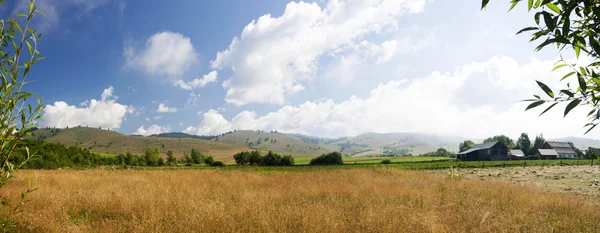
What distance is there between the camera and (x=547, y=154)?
326 feet

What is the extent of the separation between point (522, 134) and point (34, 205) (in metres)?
149

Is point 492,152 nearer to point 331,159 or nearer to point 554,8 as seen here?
point 331,159

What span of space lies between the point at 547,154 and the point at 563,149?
1220 cm

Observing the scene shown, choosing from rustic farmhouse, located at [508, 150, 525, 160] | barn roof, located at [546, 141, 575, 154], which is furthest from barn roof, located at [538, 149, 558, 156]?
rustic farmhouse, located at [508, 150, 525, 160]

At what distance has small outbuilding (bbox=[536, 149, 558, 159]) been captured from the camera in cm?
9894

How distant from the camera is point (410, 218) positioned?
A: 22.0 ft

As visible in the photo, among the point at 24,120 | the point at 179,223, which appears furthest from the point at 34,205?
the point at 24,120

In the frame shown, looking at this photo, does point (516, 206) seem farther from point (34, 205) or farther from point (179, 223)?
point (34, 205)

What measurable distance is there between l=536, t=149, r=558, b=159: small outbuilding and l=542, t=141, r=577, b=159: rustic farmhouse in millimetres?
3634

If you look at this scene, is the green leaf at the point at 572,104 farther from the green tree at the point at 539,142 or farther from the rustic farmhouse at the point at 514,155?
the green tree at the point at 539,142

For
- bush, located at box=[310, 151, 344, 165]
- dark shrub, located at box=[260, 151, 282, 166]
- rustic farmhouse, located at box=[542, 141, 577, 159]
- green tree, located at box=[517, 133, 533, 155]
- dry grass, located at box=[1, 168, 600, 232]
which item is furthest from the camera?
green tree, located at box=[517, 133, 533, 155]

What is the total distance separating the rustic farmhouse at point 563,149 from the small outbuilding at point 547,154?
3634 mm

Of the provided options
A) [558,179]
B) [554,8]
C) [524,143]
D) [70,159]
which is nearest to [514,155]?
[524,143]

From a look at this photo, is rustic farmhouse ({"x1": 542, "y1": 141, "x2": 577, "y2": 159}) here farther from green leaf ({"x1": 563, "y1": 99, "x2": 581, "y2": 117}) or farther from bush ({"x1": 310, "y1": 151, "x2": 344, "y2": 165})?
green leaf ({"x1": 563, "y1": 99, "x2": 581, "y2": 117})
